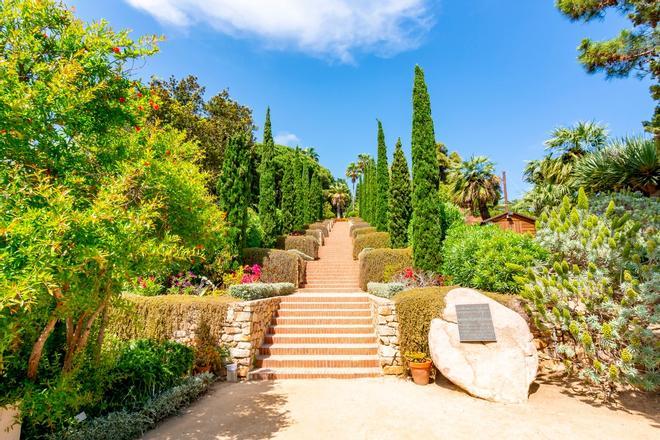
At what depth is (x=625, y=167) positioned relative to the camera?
8.11 metres

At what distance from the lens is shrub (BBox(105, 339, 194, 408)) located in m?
5.41

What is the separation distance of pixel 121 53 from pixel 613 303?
868 cm

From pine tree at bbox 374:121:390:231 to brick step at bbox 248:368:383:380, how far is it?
1613 cm

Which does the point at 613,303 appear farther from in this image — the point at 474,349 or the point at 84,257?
→ the point at 84,257

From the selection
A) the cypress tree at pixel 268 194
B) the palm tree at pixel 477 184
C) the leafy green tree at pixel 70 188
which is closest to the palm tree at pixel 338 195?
the palm tree at pixel 477 184

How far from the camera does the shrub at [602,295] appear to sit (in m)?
5.55

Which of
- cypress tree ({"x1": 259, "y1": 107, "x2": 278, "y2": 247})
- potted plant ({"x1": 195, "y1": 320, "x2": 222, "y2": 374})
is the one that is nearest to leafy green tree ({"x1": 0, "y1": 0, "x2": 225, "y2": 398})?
potted plant ({"x1": 195, "y1": 320, "x2": 222, "y2": 374})

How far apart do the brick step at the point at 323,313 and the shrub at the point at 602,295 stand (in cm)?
430

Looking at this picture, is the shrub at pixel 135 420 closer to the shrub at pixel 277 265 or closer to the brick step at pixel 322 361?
the brick step at pixel 322 361

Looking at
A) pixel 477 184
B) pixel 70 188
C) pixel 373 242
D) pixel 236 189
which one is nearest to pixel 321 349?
pixel 70 188

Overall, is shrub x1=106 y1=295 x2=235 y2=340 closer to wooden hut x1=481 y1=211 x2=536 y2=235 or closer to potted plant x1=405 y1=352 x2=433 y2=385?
potted plant x1=405 y1=352 x2=433 y2=385

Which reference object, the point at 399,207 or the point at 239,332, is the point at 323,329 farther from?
the point at 399,207

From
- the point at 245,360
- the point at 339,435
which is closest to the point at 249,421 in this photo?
the point at 339,435

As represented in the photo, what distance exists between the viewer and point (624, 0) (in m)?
6.73
